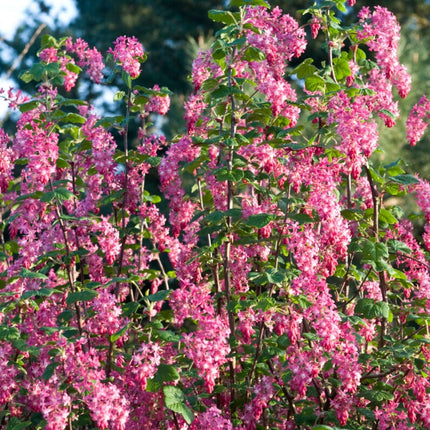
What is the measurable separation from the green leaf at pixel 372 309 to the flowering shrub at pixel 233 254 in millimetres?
13

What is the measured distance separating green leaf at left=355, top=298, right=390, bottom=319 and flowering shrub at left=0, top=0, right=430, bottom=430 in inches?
0.5

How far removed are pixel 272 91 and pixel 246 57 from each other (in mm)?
303

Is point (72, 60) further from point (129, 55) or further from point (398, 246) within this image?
point (398, 246)

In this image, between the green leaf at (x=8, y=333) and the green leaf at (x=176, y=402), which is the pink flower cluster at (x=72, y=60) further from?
the green leaf at (x=176, y=402)

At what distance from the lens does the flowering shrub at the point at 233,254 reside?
3441mm

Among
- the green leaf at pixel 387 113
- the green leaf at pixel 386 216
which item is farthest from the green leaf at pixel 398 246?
the green leaf at pixel 387 113

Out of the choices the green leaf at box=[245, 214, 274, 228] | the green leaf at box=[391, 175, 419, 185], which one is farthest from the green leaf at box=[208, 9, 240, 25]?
the green leaf at box=[391, 175, 419, 185]

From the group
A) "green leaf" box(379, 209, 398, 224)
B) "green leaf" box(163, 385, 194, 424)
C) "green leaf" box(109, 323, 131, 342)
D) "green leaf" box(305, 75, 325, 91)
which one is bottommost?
"green leaf" box(163, 385, 194, 424)

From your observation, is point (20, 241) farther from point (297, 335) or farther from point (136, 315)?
point (297, 335)

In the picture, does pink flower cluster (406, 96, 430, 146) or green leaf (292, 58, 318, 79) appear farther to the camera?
pink flower cluster (406, 96, 430, 146)

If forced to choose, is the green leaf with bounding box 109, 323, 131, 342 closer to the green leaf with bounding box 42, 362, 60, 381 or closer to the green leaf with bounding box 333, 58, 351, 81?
the green leaf with bounding box 42, 362, 60, 381

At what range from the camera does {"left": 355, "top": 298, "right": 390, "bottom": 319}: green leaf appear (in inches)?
148

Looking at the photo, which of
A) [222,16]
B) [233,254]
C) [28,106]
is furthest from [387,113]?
[28,106]

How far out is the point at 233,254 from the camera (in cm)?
422
